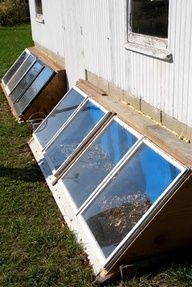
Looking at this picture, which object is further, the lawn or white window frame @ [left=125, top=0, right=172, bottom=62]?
white window frame @ [left=125, top=0, right=172, bottom=62]

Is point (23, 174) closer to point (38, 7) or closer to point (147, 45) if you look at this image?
point (147, 45)

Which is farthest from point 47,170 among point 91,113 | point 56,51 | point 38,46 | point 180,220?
point 38,46

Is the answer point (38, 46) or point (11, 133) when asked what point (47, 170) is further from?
point (38, 46)

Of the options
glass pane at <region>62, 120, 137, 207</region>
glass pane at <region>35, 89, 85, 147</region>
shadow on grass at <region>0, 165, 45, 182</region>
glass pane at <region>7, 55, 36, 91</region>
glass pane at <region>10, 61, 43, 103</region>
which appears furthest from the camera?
glass pane at <region>7, 55, 36, 91</region>

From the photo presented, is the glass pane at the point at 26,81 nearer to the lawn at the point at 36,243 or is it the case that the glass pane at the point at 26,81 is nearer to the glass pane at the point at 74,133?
the lawn at the point at 36,243

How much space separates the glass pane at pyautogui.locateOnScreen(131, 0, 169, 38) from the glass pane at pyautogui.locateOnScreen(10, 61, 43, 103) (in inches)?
153

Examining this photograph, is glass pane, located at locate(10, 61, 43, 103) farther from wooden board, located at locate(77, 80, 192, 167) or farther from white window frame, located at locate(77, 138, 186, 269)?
white window frame, located at locate(77, 138, 186, 269)

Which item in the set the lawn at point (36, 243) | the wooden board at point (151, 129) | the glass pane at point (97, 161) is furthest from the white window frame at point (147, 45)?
the lawn at point (36, 243)

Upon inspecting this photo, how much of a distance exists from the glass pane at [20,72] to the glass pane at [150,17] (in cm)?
484

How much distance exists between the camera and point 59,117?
6.38 metres

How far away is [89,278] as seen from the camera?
374 centimetres

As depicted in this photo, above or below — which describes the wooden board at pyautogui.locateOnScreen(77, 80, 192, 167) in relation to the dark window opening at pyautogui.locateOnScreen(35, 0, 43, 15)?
below

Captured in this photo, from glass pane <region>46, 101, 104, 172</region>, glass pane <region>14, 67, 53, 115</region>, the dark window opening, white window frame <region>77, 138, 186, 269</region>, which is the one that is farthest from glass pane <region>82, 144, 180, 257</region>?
the dark window opening

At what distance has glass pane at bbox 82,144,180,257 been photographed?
377cm
